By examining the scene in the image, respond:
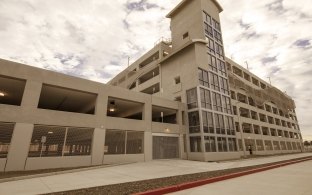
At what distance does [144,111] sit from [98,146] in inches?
277

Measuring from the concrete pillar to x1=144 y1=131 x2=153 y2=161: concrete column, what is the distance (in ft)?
17.2

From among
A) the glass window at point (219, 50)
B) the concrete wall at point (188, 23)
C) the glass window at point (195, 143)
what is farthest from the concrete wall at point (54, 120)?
the glass window at point (219, 50)

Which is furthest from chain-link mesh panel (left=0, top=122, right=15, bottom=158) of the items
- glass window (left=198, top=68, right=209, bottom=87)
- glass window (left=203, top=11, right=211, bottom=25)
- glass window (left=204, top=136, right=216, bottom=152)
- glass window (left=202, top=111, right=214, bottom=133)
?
glass window (left=203, top=11, right=211, bottom=25)

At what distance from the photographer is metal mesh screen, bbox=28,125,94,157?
14.3 meters

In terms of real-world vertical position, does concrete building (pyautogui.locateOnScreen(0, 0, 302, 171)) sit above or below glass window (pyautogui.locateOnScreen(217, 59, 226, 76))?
below

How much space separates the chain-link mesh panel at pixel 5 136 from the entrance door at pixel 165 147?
13.8 m

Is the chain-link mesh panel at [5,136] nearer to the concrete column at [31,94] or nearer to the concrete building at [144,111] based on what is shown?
the concrete building at [144,111]

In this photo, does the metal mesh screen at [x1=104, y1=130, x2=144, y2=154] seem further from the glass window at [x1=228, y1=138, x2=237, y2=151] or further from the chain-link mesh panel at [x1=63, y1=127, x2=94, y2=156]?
the glass window at [x1=228, y1=138, x2=237, y2=151]

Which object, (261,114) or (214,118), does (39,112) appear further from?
(261,114)

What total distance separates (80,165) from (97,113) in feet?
15.7

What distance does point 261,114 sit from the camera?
156ft

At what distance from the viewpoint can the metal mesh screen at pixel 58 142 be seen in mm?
14328

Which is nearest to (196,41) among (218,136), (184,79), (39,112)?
(184,79)

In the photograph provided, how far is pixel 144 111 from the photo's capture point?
22.2 meters
